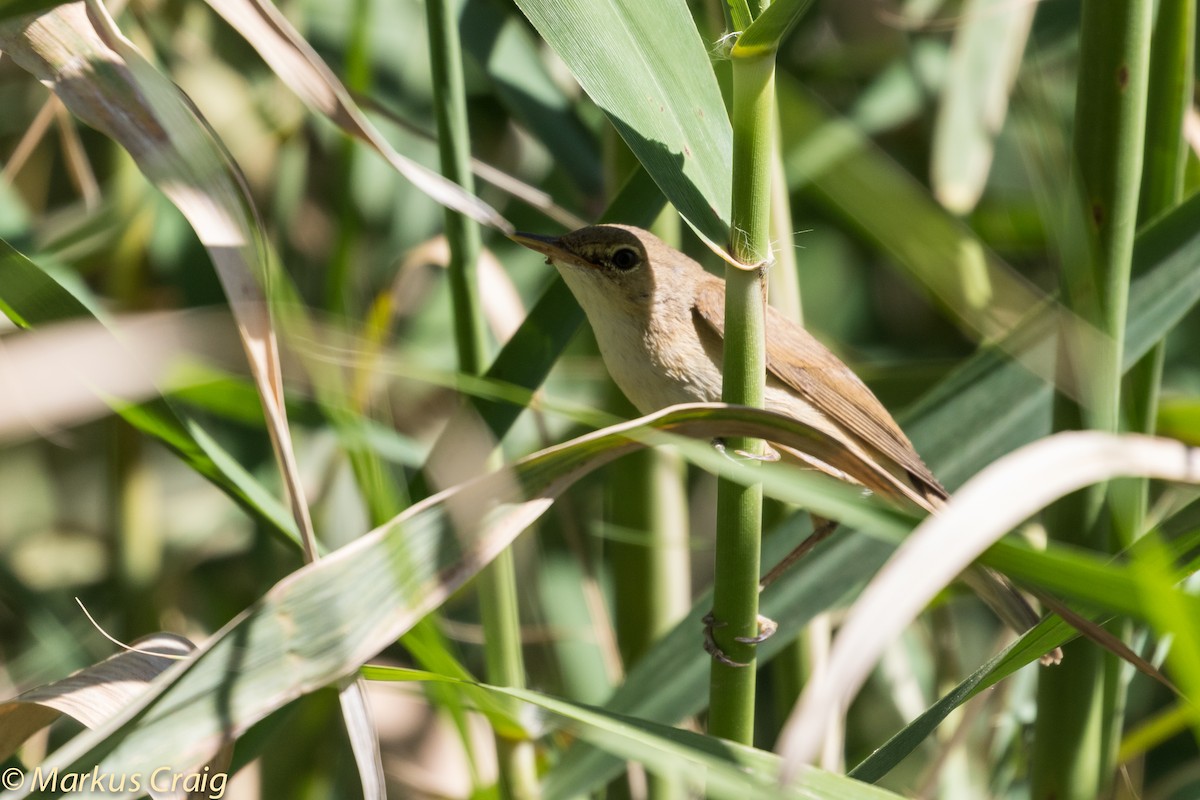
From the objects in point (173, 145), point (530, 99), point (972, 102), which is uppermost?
point (972, 102)

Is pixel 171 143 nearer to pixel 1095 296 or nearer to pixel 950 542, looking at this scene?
pixel 950 542

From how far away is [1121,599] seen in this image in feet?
2.63

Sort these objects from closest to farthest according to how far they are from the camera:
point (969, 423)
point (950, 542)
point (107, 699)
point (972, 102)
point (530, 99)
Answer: point (950, 542) < point (107, 699) < point (969, 423) < point (530, 99) < point (972, 102)

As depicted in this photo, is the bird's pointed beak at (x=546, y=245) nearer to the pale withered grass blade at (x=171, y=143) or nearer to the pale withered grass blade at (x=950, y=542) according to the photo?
the pale withered grass blade at (x=171, y=143)

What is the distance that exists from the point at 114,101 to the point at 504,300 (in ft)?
3.13

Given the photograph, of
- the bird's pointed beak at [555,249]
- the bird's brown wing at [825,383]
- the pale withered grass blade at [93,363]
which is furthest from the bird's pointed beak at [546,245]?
the pale withered grass blade at [93,363]

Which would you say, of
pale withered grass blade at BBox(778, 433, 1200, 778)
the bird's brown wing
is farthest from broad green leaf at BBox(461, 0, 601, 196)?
pale withered grass blade at BBox(778, 433, 1200, 778)

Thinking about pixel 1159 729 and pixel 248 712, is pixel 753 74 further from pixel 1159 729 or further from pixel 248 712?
pixel 1159 729

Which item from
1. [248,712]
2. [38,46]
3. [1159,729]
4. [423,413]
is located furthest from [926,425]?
[423,413]

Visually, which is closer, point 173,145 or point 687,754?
point 687,754

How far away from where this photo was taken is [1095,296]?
4.31 feet

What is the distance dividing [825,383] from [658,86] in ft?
3.28

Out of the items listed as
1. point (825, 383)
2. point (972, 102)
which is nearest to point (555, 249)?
point (825, 383)

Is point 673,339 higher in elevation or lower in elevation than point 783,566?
higher
